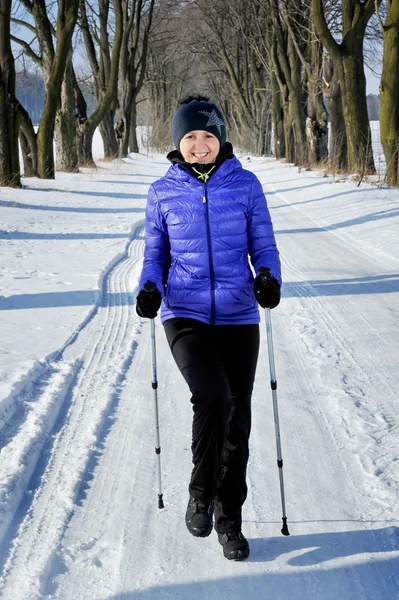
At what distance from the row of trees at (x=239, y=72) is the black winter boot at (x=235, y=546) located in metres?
14.1

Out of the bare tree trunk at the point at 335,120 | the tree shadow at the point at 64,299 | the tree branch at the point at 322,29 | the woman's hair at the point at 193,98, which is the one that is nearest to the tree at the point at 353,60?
the tree branch at the point at 322,29

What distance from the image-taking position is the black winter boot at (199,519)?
3.17 m

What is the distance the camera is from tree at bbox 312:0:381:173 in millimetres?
18000

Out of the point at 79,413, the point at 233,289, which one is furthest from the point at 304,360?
the point at 233,289

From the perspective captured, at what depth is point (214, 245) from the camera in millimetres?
3283

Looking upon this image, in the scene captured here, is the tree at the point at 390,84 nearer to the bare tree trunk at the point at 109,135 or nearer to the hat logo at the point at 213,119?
the hat logo at the point at 213,119

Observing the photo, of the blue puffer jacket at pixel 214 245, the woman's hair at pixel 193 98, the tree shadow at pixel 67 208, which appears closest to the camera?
the blue puffer jacket at pixel 214 245

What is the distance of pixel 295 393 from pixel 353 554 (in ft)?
6.28

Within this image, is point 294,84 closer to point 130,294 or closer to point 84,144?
point 84,144

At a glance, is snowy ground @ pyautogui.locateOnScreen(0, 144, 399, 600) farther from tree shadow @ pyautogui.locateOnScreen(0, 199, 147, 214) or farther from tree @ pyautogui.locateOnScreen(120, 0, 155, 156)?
tree @ pyautogui.locateOnScreen(120, 0, 155, 156)

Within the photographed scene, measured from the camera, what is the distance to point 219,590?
2.85 metres

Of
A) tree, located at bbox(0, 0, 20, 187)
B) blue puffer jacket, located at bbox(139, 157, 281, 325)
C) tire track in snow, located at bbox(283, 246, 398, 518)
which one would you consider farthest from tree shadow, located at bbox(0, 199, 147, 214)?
blue puffer jacket, located at bbox(139, 157, 281, 325)

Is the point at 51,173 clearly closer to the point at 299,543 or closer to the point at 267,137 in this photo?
the point at 299,543

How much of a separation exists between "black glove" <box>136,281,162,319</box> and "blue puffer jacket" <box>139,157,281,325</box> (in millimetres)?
62
